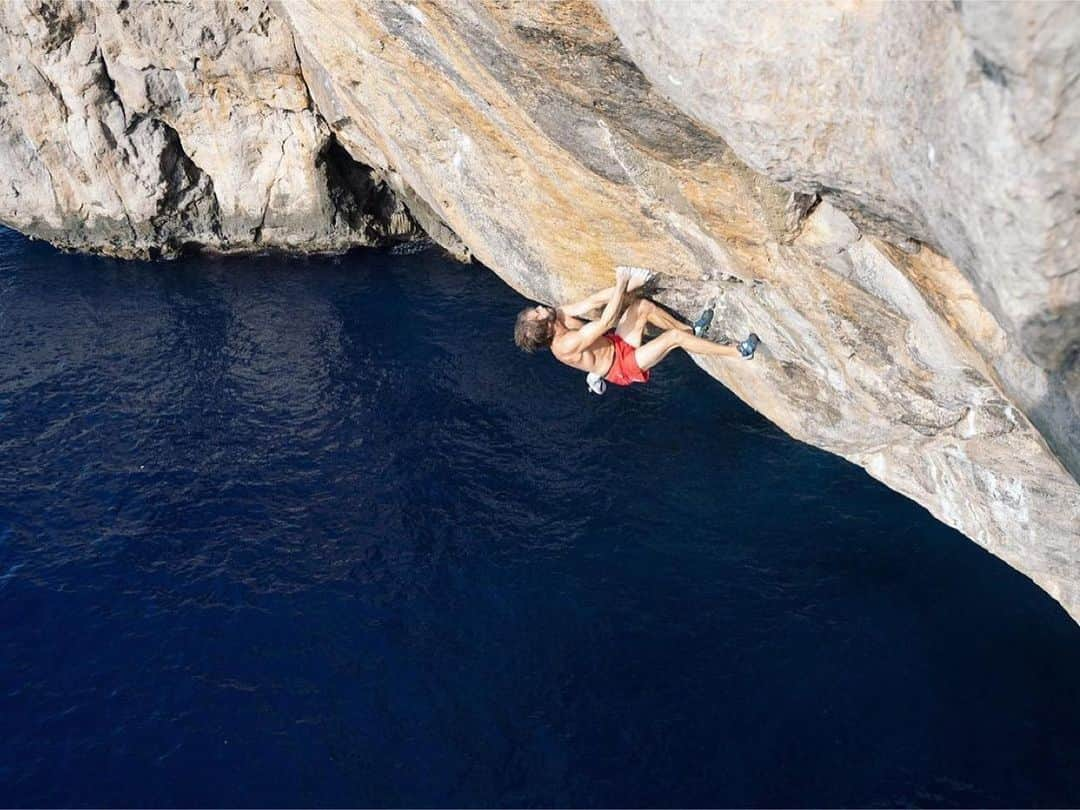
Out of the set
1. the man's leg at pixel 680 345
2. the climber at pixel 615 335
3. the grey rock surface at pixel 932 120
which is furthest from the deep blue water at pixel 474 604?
the grey rock surface at pixel 932 120

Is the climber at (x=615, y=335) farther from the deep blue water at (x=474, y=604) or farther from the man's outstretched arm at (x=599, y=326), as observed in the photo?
the deep blue water at (x=474, y=604)

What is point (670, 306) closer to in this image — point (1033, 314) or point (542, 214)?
point (542, 214)

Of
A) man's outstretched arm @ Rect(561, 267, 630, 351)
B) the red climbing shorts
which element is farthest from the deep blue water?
man's outstretched arm @ Rect(561, 267, 630, 351)

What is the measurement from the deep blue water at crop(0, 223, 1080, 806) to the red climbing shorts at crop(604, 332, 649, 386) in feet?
19.3

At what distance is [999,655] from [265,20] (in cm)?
2811

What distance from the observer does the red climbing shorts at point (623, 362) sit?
17.2m

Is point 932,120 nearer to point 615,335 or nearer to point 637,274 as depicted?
point 637,274

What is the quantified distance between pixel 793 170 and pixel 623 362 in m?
6.76

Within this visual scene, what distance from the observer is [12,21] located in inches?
1231

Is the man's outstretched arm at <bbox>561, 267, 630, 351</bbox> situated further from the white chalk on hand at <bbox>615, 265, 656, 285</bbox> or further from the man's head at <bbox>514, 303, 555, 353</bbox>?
the man's head at <bbox>514, 303, 555, 353</bbox>

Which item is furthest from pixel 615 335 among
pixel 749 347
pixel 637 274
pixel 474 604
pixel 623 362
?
pixel 474 604

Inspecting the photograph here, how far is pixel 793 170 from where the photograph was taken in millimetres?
11016

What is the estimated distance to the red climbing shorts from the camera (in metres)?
17.2

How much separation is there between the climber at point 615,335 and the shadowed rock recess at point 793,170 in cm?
122
